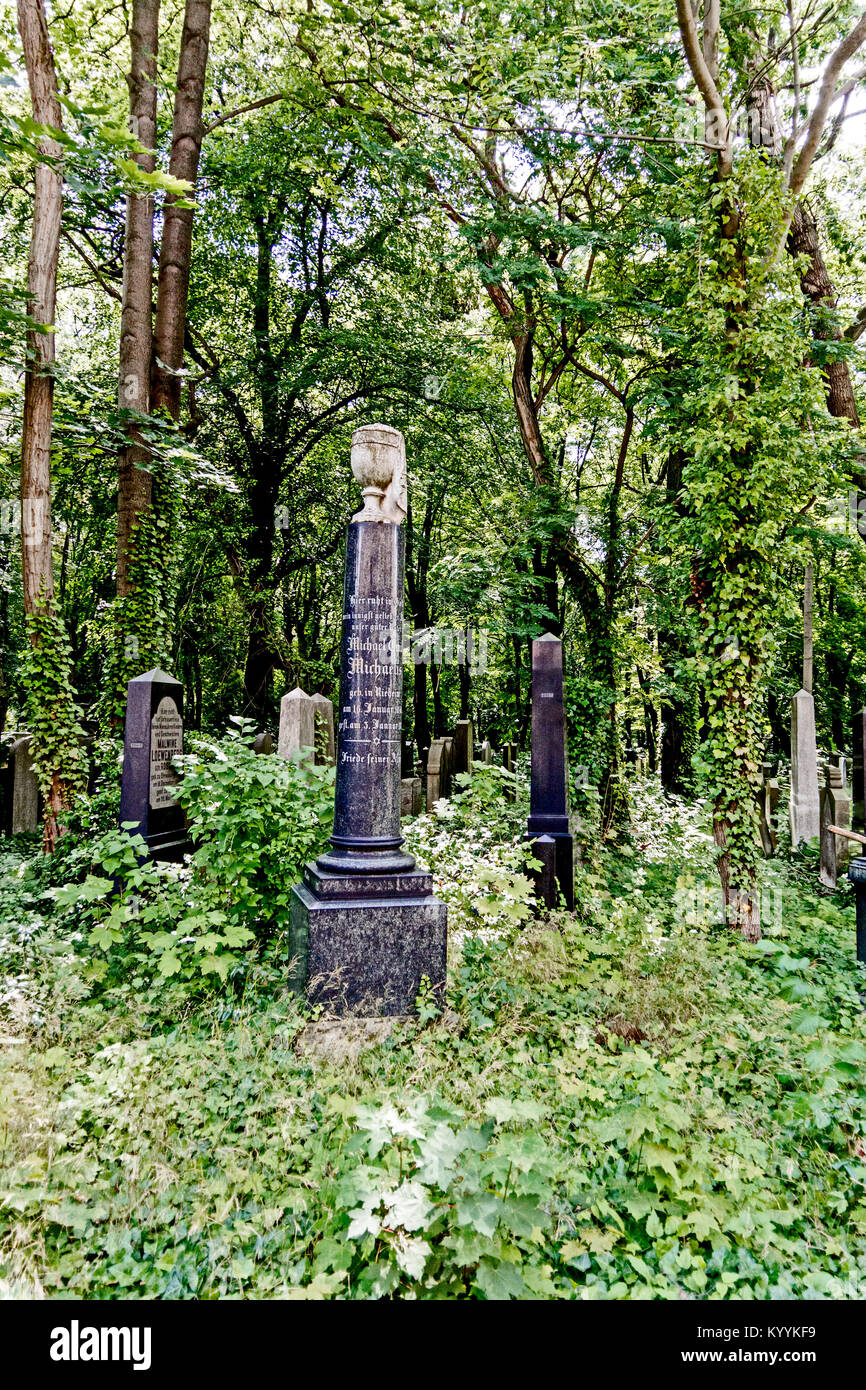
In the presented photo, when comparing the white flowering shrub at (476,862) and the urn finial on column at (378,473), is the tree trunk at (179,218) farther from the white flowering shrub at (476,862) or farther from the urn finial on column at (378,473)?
the white flowering shrub at (476,862)

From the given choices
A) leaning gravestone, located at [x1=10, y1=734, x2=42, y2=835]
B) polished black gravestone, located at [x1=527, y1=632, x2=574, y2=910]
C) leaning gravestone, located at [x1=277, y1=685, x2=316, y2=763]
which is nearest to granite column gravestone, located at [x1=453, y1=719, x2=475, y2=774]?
leaning gravestone, located at [x1=277, y1=685, x2=316, y2=763]

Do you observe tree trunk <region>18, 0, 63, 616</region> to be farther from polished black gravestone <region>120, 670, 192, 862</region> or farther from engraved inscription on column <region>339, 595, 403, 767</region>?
engraved inscription on column <region>339, 595, 403, 767</region>

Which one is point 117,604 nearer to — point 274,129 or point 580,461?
point 274,129

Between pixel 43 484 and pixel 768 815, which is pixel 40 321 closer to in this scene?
pixel 43 484

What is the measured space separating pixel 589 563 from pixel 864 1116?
9.38 metres

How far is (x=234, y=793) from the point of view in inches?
191

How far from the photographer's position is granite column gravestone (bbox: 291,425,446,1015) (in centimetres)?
405

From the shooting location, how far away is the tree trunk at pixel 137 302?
27.1 ft

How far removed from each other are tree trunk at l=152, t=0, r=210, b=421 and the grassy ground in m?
7.41

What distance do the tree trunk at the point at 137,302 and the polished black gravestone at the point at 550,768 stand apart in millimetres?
5238

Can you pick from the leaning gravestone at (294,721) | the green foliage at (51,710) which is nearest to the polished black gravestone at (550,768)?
the leaning gravestone at (294,721)

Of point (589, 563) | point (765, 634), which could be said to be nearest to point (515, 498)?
point (589, 563)

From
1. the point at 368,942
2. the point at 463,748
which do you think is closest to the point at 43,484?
the point at 368,942

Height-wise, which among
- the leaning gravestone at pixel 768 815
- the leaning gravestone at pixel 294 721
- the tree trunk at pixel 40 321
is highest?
the tree trunk at pixel 40 321
